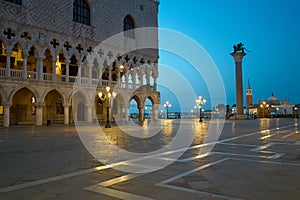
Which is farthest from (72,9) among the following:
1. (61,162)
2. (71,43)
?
(61,162)

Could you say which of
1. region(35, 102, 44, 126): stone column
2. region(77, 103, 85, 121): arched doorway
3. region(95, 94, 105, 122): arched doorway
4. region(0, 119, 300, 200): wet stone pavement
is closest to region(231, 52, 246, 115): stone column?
region(95, 94, 105, 122): arched doorway

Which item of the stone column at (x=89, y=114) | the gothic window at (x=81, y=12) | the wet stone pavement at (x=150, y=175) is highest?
the gothic window at (x=81, y=12)

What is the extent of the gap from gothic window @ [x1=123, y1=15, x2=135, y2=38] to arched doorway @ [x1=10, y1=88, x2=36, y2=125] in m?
13.3

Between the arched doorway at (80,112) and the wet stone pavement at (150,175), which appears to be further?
the arched doorway at (80,112)

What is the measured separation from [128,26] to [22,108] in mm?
15624

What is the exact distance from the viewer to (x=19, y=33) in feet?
67.8

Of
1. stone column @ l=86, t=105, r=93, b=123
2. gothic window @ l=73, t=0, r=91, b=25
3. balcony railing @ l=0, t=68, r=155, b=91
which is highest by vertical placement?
gothic window @ l=73, t=0, r=91, b=25

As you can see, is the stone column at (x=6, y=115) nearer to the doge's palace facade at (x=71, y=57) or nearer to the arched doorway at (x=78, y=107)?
the doge's palace facade at (x=71, y=57)

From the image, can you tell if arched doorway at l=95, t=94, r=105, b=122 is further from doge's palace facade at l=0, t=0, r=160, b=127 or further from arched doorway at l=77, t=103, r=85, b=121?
arched doorway at l=77, t=103, r=85, b=121

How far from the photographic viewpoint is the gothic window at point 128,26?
31.1 m

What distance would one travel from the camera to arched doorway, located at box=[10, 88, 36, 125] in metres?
24.3

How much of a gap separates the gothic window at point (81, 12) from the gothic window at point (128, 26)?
520 cm

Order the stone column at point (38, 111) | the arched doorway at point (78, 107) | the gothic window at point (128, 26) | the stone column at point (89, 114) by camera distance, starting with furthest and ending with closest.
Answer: the gothic window at point (128, 26)
the arched doorway at point (78, 107)
the stone column at point (89, 114)
the stone column at point (38, 111)

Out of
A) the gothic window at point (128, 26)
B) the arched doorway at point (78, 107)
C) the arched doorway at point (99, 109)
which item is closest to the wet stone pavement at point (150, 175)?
the arched doorway at point (78, 107)
